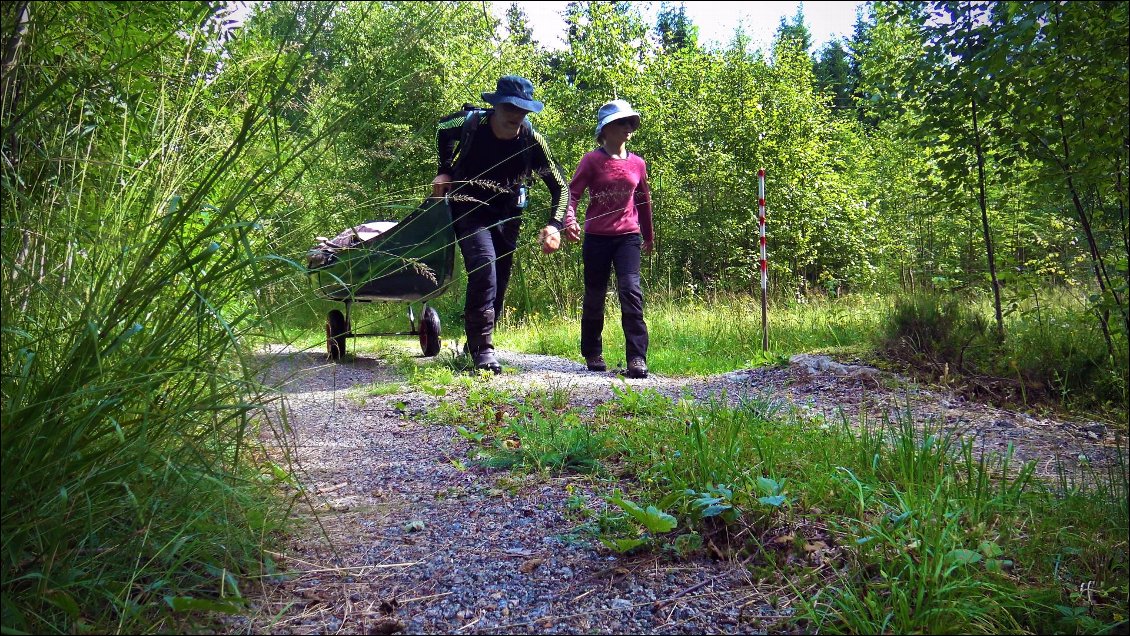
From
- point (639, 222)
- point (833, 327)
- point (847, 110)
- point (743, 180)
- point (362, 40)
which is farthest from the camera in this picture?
point (847, 110)

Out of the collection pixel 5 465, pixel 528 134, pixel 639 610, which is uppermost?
pixel 528 134

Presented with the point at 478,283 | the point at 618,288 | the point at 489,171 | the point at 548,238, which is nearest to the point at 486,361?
the point at 478,283

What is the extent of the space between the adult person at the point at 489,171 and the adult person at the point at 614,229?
338 mm

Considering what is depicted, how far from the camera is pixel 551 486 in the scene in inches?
125

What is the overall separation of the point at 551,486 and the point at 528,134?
4.17 meters

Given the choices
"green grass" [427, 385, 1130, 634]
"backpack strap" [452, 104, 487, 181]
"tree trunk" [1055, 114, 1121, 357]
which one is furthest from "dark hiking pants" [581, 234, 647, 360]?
"green grass" [427, 385, 1130, 634]

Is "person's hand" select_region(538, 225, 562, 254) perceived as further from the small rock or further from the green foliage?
the green foliage

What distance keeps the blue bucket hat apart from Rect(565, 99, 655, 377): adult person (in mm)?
803

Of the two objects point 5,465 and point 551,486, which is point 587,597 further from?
point 5,465

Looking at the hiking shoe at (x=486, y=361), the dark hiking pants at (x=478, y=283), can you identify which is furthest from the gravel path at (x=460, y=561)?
the dark hiking pants at (x=478, y=283)

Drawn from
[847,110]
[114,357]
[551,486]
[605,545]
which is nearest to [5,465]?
[114,357]

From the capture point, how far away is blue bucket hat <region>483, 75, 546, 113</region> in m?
6.30

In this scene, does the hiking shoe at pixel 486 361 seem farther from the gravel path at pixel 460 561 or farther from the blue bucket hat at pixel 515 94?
the gravel path at pixel 460 561

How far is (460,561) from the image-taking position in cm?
247
